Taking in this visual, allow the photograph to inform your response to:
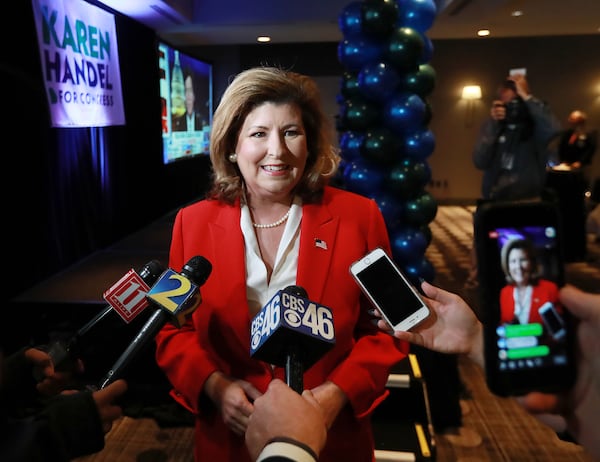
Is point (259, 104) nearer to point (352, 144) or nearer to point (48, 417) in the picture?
point (48, 417)

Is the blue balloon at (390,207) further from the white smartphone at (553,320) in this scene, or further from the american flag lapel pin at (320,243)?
the white smartphone at (553,320)

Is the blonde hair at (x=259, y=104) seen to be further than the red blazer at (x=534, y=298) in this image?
Yes

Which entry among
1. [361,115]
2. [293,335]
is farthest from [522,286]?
[361,115]

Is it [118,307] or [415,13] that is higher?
[415,13]

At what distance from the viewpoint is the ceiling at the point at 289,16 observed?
493 cm

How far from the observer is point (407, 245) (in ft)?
10.6

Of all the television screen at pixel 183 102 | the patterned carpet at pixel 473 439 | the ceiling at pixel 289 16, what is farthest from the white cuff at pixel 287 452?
the television screen at pixel 183 102

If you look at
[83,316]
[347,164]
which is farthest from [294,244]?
[347,164]

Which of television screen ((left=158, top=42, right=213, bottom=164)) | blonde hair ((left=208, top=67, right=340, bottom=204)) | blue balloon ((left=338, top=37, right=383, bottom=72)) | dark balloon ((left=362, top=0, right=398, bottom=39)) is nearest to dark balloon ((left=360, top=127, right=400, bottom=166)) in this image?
blue balloon ((left=338, top=37, right=383, bottom=72))

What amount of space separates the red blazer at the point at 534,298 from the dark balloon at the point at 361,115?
8.50 ft

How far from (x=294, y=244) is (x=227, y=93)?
0.40 meters

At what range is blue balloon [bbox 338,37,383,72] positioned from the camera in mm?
3062

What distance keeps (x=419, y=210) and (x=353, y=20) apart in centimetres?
124

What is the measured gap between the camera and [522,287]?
0.65 meters
